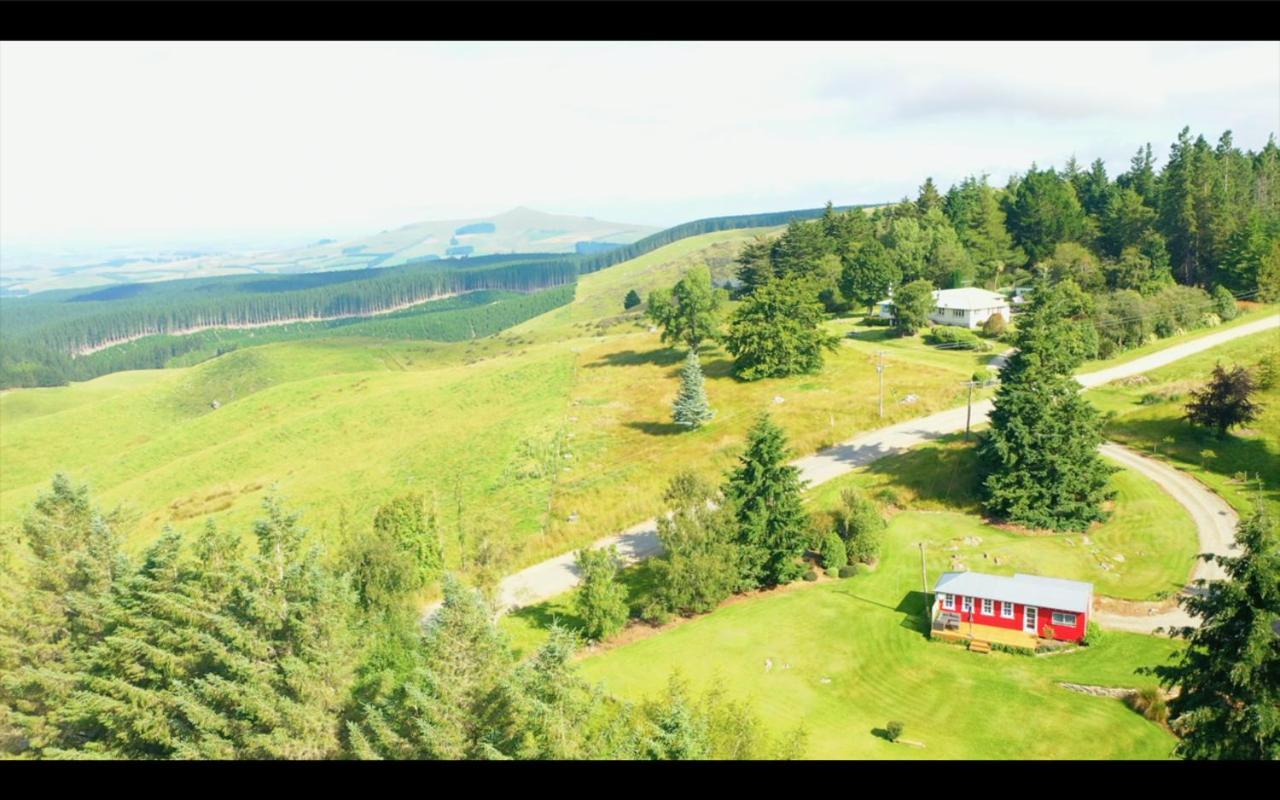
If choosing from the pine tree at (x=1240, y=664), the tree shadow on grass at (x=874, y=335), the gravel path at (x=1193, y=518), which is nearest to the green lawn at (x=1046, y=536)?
the gravel path at (x=1193, y=518)

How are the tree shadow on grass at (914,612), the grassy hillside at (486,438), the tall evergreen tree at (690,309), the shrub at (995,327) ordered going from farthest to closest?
1. the tall evergreen tree at (690,309)
2. the shrub at (995,327)
3. the grassy hillside at (486,438)
4. the tree shadow on grass at (914,612)

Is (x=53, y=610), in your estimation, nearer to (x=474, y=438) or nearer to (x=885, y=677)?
(x=885, y=677)

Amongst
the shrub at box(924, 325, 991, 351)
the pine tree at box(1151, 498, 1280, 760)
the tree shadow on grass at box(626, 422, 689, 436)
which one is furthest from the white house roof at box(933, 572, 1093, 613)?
the shrub at box(924, 325, 991, 351)

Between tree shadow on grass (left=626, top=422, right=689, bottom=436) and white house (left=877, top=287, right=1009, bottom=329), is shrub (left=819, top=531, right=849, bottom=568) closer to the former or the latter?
tree shadow on grass (left=626, top=422, right=689, bottom=436)

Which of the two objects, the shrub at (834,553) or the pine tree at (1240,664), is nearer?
the pine tree at (1240,664)

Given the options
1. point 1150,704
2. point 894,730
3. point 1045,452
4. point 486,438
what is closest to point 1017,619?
point 1150,704

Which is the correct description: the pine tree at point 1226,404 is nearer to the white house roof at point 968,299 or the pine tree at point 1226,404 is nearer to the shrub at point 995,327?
→ the shrub at point 995,327
